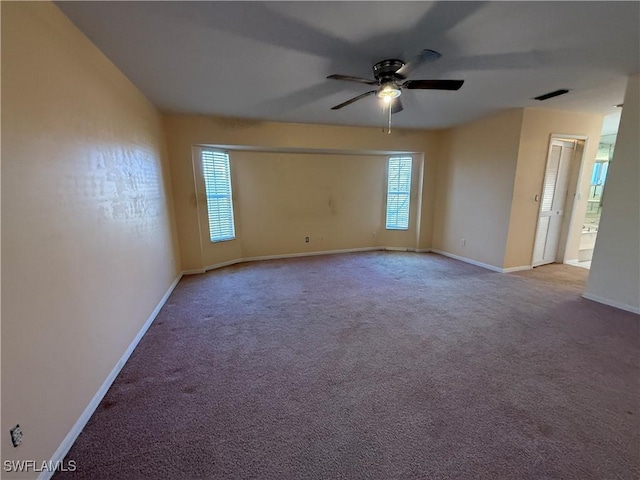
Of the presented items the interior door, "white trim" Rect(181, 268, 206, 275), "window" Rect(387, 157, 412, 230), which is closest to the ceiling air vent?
the interior door

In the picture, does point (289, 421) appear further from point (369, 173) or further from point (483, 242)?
point (369, 173)

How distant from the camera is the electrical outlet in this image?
1120 millimetres

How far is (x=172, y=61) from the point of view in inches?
90.4

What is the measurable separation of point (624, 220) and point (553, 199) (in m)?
1.64

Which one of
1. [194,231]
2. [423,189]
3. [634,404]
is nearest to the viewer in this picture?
[634,404]

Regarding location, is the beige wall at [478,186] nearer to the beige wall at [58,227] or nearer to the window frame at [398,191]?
the window frame at [398,191]

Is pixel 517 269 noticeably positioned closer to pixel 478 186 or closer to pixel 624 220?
pixel 478 186

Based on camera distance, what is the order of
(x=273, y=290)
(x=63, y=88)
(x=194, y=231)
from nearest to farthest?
1. (x=63, y=88)
2. (x=273, y=290)
3. (x=194, y=231)

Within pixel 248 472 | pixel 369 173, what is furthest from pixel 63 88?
pixel 369 173

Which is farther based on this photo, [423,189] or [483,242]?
[423,189]

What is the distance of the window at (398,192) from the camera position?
218 inches

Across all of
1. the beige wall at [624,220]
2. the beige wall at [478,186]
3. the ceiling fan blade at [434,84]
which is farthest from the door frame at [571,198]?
the ceiling fan blade at [434,84]

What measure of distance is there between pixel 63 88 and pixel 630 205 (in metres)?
5.07

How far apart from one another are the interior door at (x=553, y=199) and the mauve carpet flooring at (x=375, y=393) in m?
1.51
